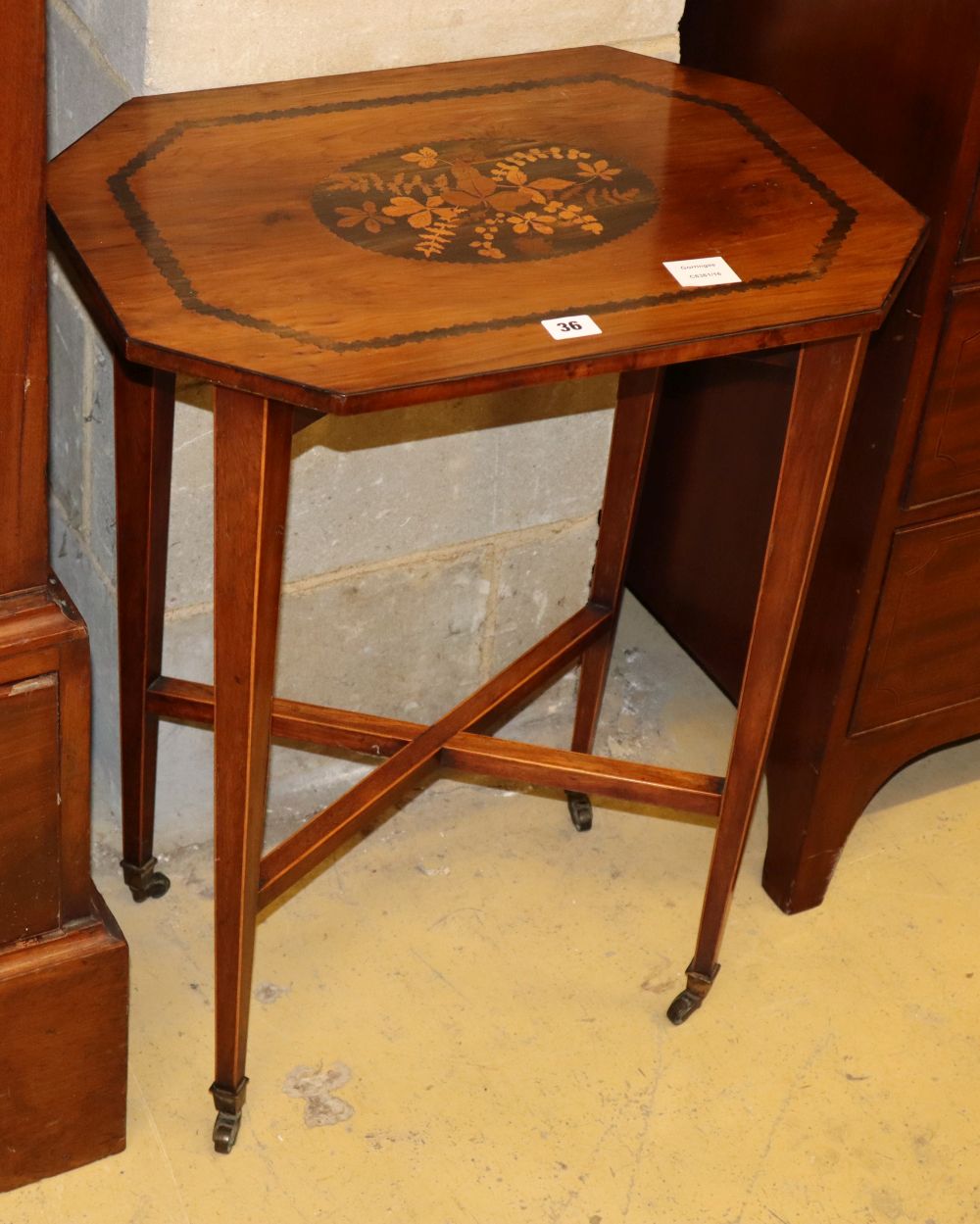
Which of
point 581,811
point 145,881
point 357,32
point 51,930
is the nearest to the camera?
point 51,930

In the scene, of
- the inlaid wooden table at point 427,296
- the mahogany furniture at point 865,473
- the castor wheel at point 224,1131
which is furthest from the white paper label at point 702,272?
the castor wheel at point 224,1131

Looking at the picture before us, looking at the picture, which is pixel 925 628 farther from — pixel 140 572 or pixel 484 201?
pixel 140 572

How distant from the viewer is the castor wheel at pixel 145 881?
2.50 meters

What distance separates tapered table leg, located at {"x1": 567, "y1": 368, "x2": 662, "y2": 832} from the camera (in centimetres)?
233

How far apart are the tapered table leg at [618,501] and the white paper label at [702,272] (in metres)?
0.54

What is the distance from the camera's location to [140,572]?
2.19 metres

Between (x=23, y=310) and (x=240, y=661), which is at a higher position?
(x=23, y=310)

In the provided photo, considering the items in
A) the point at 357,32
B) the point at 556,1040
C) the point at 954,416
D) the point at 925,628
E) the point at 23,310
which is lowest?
the point at 556,1040

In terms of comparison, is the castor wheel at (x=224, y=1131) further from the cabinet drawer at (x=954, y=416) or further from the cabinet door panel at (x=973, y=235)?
the cabinet door panel at (x=973, y=235)

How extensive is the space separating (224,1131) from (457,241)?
3.83 feet

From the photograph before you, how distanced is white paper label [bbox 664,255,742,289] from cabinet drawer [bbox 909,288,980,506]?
471 mm


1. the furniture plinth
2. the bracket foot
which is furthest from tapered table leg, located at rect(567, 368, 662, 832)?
the furniture plinth

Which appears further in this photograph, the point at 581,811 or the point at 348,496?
the point at 581,811

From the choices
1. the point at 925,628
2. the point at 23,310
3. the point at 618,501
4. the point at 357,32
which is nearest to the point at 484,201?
the point at 357,32
